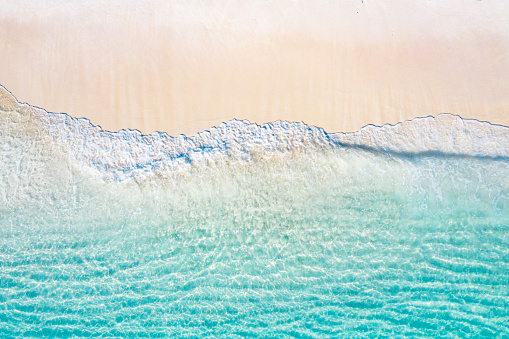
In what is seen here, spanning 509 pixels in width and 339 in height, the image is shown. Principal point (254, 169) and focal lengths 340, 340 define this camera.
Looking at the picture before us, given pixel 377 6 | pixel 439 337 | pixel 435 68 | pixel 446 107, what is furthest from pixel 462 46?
pixel 439 337

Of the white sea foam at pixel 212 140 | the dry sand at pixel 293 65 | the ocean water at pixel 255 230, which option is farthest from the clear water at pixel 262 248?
the dry sand at pixel 293 65

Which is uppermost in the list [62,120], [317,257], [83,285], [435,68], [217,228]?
[435,68]

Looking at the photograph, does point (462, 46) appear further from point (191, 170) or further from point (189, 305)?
point (189, 305)

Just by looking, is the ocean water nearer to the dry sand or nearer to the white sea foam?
the white sea foam

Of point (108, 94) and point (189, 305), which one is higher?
point (108, 94)

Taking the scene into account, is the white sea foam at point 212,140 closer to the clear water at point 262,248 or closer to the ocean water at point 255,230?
the ocean water at point 255,230

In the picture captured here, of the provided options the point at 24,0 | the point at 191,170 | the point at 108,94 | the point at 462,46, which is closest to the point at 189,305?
the point at 191,170

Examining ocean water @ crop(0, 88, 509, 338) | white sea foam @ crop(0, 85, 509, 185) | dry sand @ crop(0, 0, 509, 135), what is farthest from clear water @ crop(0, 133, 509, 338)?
dry sand @ crop(0, 0, 509, 135)
